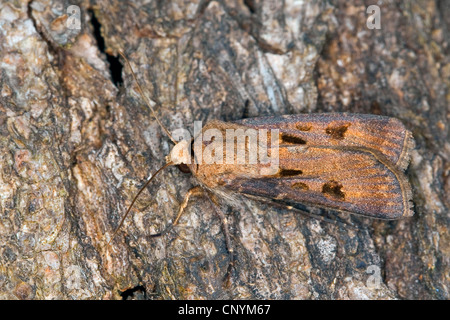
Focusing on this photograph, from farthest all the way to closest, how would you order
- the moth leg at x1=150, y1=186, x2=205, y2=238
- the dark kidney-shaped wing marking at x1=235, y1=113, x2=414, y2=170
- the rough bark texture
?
1. the dark kidney-shaped wing marking at x1=235, y1=113, x2=414, y2=170
2. the moth leg at x1=150, y1=186, x2=205, y2=238
3. the rough bark texture

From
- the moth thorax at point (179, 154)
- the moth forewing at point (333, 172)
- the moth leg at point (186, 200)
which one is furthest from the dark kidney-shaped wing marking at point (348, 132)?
the moth leg at point (186, 200)

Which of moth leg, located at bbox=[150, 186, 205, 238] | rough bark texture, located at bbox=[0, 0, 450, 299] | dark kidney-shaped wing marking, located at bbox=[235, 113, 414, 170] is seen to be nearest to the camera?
rough bark texture, located at bbox=[0, 0, 450, 299]

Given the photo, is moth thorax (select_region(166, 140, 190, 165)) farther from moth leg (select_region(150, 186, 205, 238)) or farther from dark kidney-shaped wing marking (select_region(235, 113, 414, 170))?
dark kidney-shaped wing marking (select_region(235, 113, 414, 170))

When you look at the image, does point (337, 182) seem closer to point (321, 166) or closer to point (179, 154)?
point (321, 166)

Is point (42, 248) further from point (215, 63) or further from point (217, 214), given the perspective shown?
point (215, 63)

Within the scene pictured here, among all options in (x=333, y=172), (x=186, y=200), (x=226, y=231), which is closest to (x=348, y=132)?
(x=333, y=172)

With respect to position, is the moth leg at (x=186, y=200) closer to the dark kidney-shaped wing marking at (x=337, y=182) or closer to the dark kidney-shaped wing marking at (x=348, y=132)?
the dark kidney-shaped wing marking at (x=337, y=182)

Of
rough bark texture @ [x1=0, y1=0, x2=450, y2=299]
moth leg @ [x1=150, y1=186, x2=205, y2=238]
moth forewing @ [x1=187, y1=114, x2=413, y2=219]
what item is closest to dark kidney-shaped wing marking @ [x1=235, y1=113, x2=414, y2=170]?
moth forewing @ [x1=187, y1=114, x2=413, y2=219]
